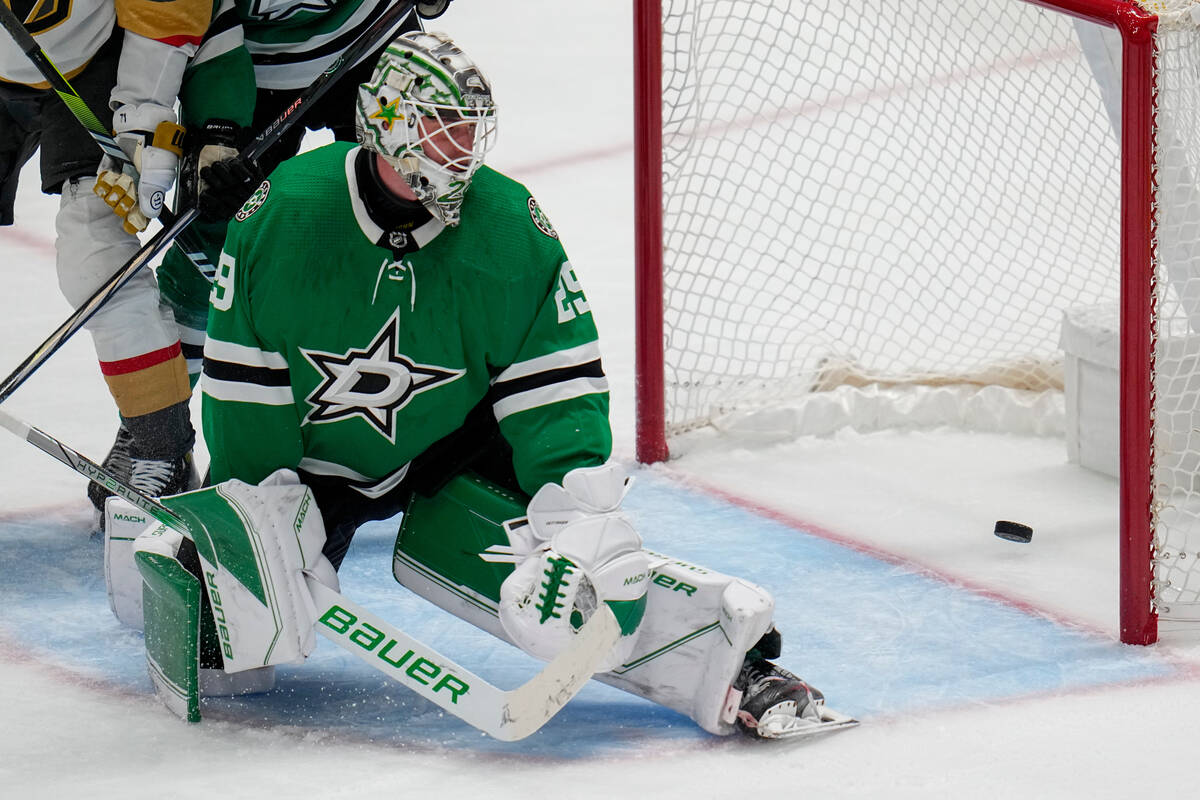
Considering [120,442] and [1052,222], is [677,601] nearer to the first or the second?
[120,442]

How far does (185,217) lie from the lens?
2.97m

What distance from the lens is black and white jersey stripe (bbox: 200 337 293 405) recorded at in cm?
237

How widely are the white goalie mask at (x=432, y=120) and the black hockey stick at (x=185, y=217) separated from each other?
0.78m

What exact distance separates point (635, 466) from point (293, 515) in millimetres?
1325

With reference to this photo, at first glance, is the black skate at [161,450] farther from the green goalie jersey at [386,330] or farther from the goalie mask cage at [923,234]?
the goalie mask cage at [923,234]

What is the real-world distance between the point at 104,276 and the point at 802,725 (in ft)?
4.77

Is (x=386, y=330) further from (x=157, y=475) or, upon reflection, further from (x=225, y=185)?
(x=157, y=475)

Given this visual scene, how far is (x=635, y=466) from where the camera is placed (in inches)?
143

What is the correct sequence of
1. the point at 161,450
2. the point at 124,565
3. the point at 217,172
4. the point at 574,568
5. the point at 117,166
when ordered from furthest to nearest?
the point at 161,450 < the point at 117,166 < the point at 217,172 < the point at 124,565 < the point at 574,568

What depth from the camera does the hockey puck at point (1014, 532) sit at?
3.18 m

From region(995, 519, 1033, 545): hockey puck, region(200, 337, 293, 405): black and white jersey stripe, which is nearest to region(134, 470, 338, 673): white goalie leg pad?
region(200, 337, 293, 405): black and white jersey stripe

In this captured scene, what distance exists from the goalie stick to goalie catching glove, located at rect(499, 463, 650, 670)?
3cm

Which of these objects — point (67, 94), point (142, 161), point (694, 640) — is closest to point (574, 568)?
point (694, 640)

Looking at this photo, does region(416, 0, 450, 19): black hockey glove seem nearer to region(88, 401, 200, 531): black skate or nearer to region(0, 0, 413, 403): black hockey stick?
region(0, 0, 413, 403): black hockey stick
